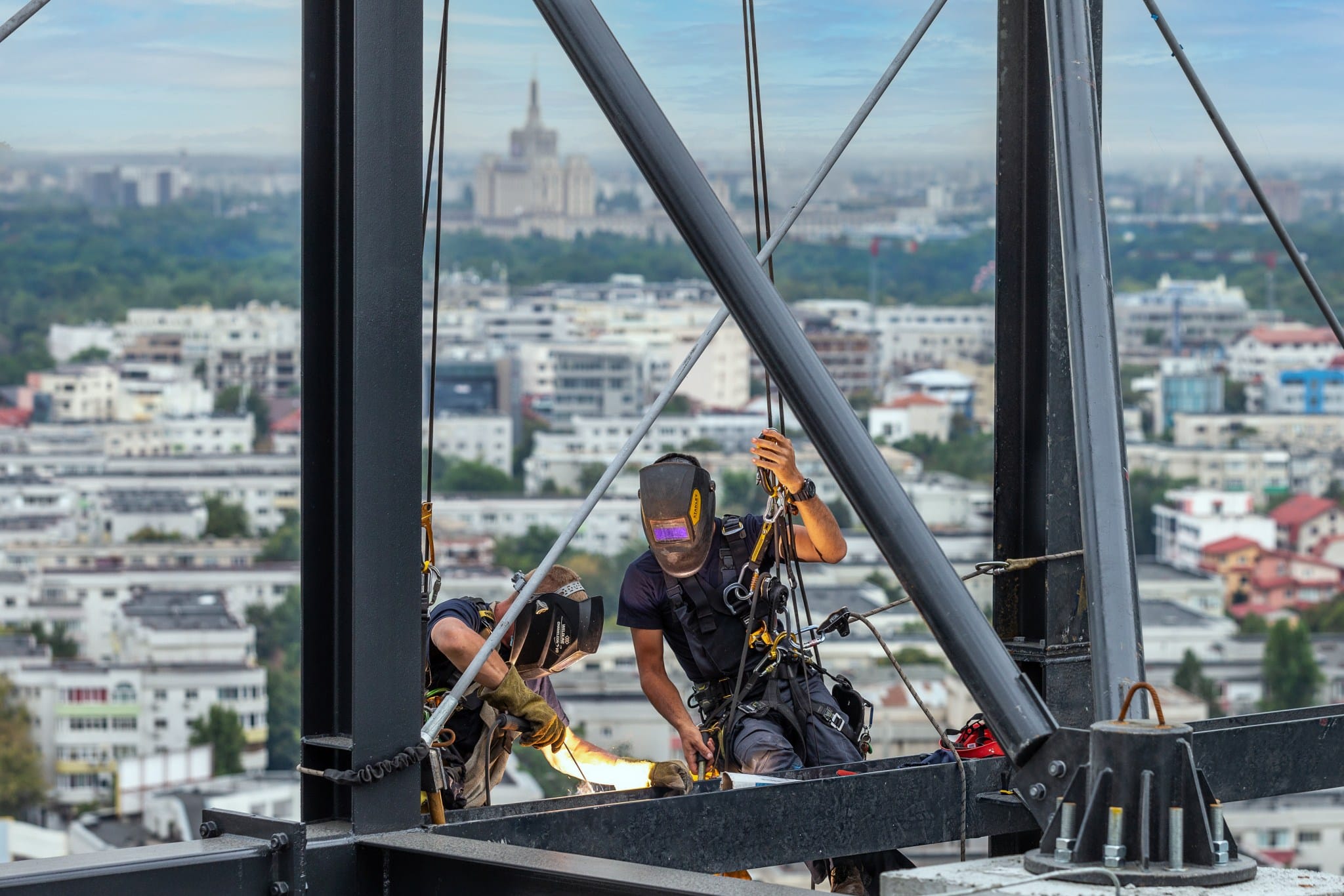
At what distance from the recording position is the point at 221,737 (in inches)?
3509

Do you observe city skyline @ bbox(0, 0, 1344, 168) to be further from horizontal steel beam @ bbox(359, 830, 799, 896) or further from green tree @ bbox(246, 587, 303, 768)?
horizontal steel beam @ bbox(359, 830, 799, 896)

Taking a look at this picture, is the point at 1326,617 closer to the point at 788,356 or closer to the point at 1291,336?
the point at 1291,336

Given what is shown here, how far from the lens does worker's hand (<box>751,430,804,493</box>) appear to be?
5441mm

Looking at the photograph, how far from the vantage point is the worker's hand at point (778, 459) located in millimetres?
5441

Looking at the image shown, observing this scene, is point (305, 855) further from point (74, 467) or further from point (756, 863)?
point (74, 467)

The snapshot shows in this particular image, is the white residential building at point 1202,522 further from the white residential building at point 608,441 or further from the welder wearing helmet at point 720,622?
the welder wearing helmet at point 720,622

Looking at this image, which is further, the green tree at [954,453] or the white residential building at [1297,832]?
the green tree at [954,453]

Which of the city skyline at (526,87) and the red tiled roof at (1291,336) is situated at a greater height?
the city skyline at (526,87)

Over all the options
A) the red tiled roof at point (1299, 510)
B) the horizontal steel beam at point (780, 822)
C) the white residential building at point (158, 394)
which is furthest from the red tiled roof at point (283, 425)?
the horizontal steel beam at point (780, 822)

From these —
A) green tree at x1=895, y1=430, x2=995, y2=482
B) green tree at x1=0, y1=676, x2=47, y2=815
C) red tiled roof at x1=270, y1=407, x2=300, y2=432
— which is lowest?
green tree at x1=0, y1=676, x2=47, y2=815

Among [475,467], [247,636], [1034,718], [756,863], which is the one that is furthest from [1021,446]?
[475,467]

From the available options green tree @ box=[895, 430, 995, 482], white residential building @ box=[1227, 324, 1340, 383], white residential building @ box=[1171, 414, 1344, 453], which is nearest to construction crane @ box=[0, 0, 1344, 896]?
green tree @ box=[895, 430, 995, 482]

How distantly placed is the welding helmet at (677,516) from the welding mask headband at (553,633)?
27cm

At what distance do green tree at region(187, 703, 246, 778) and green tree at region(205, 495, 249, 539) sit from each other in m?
13.4
